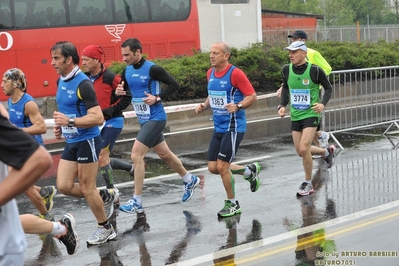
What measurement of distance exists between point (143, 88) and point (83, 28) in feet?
44.5

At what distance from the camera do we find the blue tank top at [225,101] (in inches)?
340

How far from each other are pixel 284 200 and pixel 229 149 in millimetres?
1140

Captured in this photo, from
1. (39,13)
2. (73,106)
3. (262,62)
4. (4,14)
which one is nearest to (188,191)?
(73,106)

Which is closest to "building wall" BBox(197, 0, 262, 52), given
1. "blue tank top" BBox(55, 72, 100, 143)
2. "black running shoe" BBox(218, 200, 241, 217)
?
"black running shoe" BBox(218, 200, 241, 217)

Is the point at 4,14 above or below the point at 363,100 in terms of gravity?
above

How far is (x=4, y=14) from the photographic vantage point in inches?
808

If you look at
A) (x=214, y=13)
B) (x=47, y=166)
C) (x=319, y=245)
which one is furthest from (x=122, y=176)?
(x=214, y=13)

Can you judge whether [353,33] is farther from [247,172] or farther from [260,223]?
[260,223]

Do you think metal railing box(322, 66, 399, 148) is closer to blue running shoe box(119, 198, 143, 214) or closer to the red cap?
blue running shoe box(119, 198, 143, 214)

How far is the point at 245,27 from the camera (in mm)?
29609

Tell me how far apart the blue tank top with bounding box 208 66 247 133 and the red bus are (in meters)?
12.7

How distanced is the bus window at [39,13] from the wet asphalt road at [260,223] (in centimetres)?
1056

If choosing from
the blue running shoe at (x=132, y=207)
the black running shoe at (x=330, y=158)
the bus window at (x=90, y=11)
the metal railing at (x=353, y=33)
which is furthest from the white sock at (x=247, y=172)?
the metal railing at (x=353, y=33)

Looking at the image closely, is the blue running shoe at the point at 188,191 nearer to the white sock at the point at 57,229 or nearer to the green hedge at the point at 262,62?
the white sock at the point at 57,229
